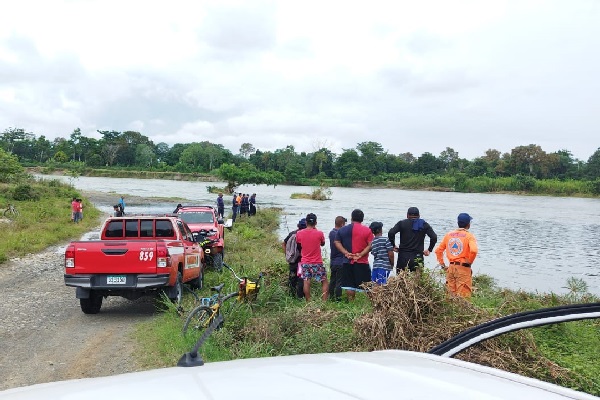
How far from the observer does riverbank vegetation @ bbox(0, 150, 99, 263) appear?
18.9 m

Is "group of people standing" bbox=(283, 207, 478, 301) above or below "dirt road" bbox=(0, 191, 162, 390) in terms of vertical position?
above

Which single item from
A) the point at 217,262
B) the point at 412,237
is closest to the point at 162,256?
the point at 412,237

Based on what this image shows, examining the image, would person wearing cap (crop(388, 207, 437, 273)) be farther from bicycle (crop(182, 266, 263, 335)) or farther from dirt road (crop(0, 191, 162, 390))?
dirt road (crop(0, 191, 162, 390))

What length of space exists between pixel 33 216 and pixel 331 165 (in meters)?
102

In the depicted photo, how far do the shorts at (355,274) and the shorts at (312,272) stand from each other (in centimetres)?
42

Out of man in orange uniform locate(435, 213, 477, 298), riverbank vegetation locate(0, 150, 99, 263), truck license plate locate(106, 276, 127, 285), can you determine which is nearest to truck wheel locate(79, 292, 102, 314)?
truck license plate locate(106, 276, 127, 285)

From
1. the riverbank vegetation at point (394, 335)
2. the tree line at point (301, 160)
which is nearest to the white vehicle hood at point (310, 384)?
the riverbank vegetation at point (394, 335)

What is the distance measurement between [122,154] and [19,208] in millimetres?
117850

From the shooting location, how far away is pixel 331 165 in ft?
418

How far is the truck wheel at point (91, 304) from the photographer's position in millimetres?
9711

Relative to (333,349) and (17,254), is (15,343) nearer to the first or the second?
(333,349)

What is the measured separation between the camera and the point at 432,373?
216 centimetres

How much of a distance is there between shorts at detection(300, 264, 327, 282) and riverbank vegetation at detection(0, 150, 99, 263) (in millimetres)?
9581

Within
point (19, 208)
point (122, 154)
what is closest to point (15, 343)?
point (19, 208)
